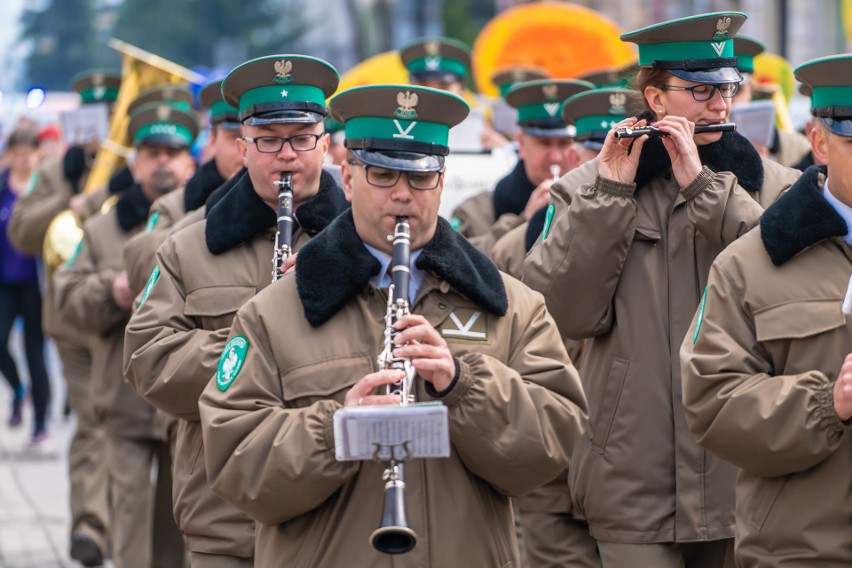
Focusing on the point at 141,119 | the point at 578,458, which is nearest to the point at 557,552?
the point at 578,458

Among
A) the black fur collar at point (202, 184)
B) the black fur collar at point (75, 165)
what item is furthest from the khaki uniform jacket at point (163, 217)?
the black fur collar at point (75, 165)

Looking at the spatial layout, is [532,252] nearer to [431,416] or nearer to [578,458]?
[578,458]

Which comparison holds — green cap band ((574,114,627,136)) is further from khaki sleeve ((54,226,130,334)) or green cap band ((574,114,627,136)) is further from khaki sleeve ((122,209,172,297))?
khaki sleeve ((54,226,130,334))

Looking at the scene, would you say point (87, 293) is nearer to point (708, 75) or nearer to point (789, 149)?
point (789, 149)

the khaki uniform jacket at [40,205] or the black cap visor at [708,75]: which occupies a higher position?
the black cap visor at [708,75]

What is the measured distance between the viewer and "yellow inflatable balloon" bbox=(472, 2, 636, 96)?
15.7m

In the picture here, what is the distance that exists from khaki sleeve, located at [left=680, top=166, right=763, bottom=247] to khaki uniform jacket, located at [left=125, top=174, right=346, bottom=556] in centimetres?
136

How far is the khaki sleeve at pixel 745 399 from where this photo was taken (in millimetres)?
4980

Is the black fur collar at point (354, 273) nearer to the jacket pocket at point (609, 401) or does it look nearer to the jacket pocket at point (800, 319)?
the jacket pocket at point (800, 319)

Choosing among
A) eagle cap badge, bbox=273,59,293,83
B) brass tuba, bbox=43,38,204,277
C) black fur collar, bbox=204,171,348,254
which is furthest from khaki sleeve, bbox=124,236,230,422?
brass tuba, bbox=43,38,204,277

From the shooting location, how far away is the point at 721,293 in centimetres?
527

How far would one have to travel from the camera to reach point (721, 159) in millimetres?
6258

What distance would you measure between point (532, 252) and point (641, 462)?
84 centimetres

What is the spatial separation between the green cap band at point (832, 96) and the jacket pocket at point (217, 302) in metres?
2.27
